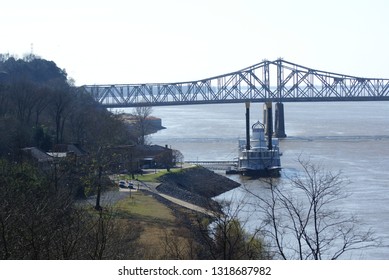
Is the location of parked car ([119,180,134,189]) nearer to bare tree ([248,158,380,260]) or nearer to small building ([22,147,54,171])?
small building ([22,147,54,171])

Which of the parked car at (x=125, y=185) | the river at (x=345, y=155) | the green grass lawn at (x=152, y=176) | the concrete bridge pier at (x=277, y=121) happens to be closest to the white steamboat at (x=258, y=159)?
the river at (x=345, y=155)

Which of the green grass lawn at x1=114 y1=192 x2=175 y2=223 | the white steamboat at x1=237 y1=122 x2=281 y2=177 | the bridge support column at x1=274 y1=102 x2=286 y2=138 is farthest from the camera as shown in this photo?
the bridge support column at x1=274 y1=102 x2=286 y2=138

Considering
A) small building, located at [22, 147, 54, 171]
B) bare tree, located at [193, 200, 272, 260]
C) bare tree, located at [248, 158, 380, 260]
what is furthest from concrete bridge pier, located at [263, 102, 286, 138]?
bare tree, located at [193, 200, 272, 260]

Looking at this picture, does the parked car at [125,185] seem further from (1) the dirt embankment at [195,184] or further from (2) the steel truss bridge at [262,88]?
(2) the steel truss bridge at [262,88]

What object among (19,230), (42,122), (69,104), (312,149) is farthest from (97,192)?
(312,149)

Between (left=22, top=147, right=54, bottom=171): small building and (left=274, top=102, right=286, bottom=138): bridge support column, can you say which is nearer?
(left=22, top=147, right=54, bottom=171): small building
